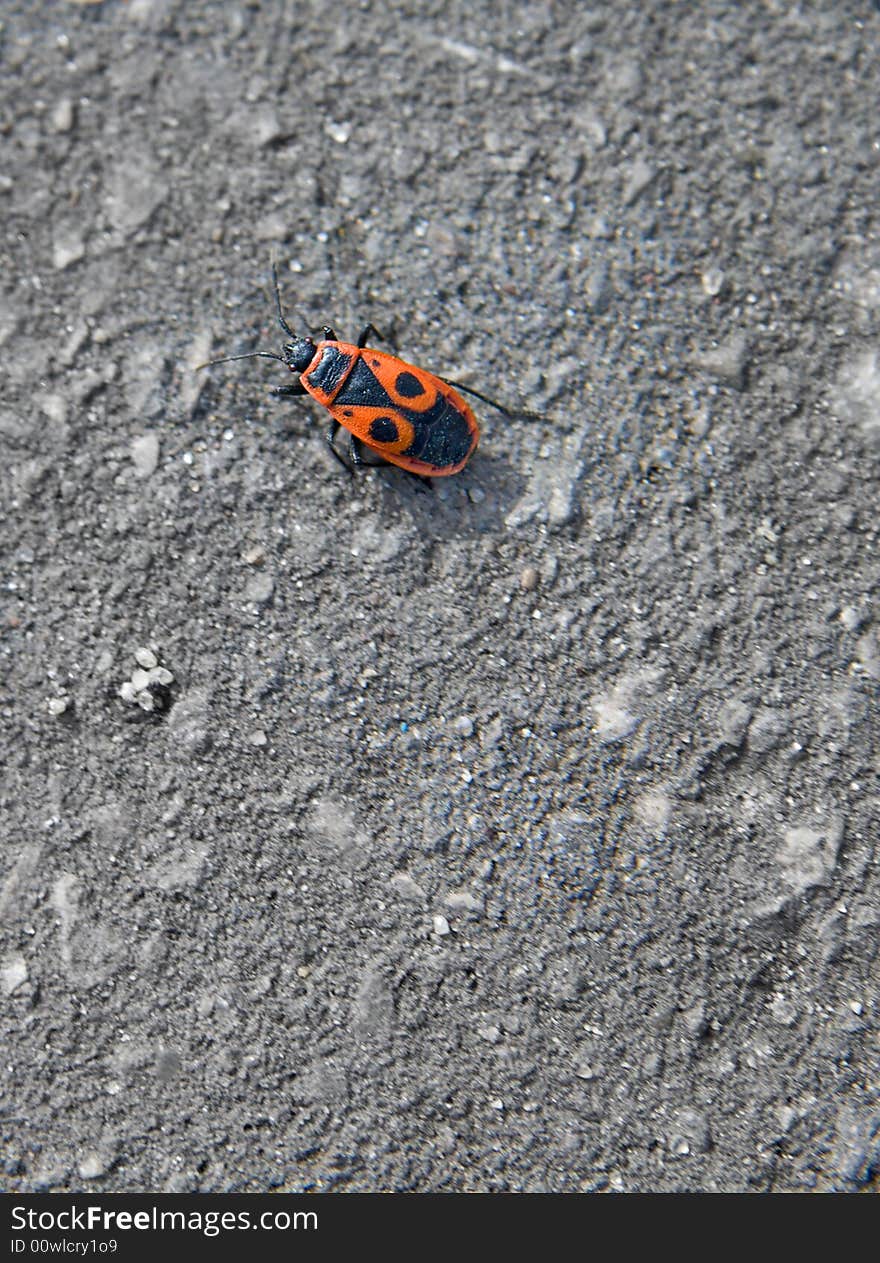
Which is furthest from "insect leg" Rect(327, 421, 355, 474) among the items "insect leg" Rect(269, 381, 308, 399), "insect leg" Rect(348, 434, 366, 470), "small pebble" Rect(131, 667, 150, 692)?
"small pebble" Rect(131, 667, 150, 692)

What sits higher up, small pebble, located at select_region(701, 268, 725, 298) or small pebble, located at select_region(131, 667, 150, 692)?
small pebble, located at select_region(131, 667, 150, 692)

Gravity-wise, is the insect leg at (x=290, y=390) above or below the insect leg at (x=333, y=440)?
above

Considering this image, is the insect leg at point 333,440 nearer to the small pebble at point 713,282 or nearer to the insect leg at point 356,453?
the insect leg at point 356,453

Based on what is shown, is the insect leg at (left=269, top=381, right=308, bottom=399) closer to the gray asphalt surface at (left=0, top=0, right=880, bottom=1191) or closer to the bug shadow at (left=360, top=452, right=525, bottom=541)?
the gray asphalt surface at (left=0, top=0, right=880, bottom=1191)

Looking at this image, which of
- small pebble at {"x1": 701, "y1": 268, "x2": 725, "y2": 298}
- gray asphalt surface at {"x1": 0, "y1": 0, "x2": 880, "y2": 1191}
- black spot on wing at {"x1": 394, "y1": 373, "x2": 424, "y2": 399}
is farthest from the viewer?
small pebble at {"x1": 701, "y1": 268, "x2": 725, "y2": 298}

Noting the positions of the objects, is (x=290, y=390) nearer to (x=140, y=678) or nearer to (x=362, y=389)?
(x=362, y=389)

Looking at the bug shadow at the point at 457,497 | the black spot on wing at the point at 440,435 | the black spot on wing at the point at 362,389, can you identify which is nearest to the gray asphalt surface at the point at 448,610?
the bug shadow at the point at 457,497

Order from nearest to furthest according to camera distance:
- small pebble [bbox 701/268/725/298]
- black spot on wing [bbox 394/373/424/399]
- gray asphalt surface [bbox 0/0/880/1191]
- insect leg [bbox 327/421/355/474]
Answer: gray asphalt surface [bbox 0/0/880/1191] → black spot on wing [bbox 394/373/424/399] → insect leg [bbox 327/421/355/474] → small pebble [bbox 701/268/725/298]
